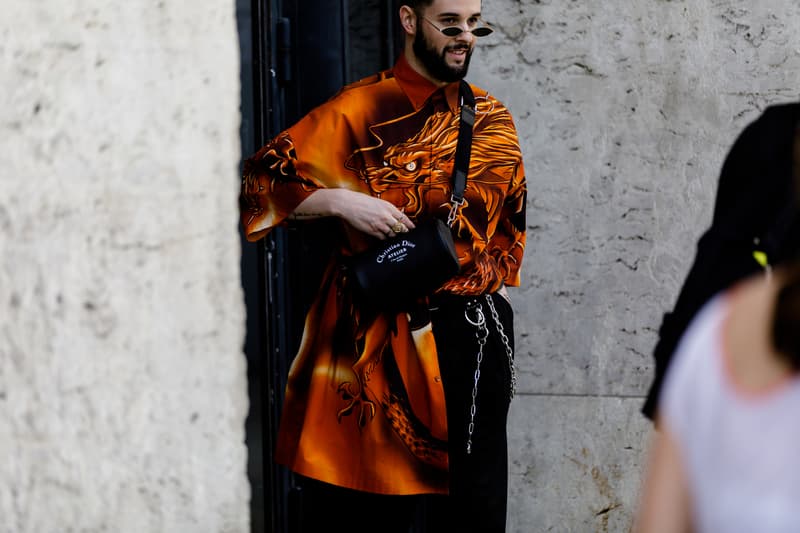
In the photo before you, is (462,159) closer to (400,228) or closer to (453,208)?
(453,208)

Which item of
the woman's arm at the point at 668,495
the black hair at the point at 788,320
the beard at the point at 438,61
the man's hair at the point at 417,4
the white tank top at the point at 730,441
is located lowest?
the beard at the point at 438,61

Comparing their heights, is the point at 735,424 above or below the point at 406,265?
above

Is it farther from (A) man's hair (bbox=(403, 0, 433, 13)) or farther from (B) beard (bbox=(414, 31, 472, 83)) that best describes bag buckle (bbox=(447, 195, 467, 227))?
(A) man's hair (bbox=(403, 0, 433, 13))

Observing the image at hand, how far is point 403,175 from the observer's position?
9.87ft

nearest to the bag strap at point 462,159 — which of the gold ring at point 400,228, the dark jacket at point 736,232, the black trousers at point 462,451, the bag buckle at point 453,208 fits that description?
the bag buckle at point 453,208

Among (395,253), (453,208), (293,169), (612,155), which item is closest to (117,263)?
(293,169)

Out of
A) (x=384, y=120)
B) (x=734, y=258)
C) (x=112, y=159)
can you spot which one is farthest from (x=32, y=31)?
(x=734, y=258)

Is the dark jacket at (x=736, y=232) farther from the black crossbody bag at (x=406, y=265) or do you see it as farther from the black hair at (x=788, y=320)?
the black crossbody bag at (x=406, y=265)

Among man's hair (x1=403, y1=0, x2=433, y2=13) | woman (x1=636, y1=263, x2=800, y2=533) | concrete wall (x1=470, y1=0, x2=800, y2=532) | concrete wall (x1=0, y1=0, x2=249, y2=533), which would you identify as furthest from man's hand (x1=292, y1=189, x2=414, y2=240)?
woman (x1=636, y1=263, x2=800, y2=533)

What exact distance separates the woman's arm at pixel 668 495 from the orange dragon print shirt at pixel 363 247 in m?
1.87

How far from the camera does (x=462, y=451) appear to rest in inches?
120

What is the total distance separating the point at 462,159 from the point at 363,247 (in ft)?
1.06

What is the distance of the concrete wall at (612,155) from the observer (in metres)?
3.81

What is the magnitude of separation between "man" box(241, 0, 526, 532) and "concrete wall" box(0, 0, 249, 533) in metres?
0.24
